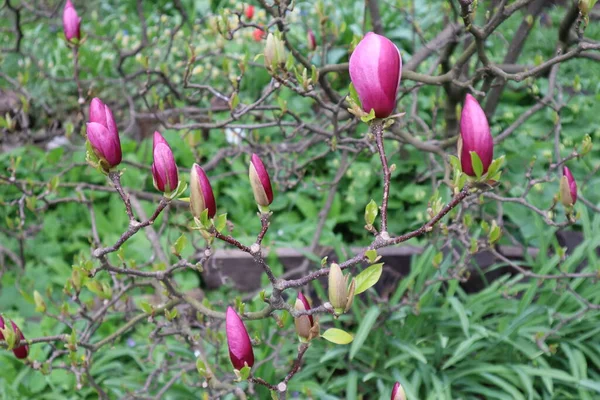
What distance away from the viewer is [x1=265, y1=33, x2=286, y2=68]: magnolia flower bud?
1459 mm

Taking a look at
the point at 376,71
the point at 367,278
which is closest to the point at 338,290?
the point at 367,278

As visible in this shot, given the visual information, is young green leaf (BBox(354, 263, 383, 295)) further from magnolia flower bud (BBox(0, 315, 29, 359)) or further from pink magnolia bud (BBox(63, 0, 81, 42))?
pink magnolia bud (BBox(63, 0, 81, 42))

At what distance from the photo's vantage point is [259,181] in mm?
978

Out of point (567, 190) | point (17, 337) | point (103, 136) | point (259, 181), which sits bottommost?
point (17, 337)

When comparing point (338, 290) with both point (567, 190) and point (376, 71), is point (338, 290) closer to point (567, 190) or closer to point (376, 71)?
point (376, 71)

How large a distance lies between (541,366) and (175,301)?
1442 millimetres

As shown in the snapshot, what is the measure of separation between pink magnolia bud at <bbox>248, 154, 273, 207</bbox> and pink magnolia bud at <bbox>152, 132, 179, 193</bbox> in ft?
0.42

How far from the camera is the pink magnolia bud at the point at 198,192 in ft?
2.97

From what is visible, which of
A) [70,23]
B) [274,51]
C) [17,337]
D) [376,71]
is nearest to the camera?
[376,71]

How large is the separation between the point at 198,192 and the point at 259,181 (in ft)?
0.37

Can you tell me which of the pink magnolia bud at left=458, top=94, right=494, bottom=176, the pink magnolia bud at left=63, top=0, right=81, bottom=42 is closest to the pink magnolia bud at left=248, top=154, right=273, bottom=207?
the pink magnolia bud at left=458, top=94, right=494, bottom=176

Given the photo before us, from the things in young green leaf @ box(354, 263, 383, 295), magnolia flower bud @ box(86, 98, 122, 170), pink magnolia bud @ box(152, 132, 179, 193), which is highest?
magnolia flower bud @ box(86, 98, 122, 170)

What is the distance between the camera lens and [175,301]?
4.87ft

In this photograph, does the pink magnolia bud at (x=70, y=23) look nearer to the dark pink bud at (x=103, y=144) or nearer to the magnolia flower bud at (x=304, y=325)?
the dark pink bud at (x=103, y=144)
